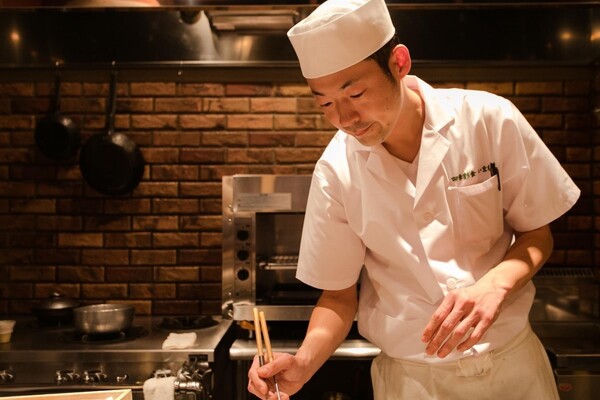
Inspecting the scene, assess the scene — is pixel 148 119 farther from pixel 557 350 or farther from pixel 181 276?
pixel 557 350

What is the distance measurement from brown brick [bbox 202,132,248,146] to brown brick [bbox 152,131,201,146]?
0.05 m

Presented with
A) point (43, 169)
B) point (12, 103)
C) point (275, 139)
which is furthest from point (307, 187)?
point (12, 103)

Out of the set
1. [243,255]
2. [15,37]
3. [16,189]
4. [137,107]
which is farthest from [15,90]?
[243,255]

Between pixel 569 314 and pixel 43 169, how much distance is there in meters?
2.79

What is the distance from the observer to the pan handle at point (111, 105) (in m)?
3.01

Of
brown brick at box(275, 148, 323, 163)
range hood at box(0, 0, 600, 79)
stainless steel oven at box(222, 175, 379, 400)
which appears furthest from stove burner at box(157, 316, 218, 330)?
range hood at box(0, 0, 600, 79)

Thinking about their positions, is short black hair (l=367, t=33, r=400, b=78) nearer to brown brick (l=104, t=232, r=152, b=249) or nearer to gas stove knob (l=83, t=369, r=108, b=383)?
gas stove knob (l=83, t=369, r=108, b=383)

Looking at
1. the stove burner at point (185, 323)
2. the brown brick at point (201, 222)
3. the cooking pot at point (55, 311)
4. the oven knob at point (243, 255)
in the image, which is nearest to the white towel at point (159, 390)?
the stove burner at point (185, 323)

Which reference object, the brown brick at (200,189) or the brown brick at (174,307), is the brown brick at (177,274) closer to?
the brown brick at (174,307)

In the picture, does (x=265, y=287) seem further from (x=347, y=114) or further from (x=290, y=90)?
(x=347, y=114)

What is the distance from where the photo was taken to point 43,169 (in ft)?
10.3

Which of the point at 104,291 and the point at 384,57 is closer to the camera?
the point at 384,57

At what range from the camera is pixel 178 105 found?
314 centimetres

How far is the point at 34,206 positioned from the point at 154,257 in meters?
0.69
